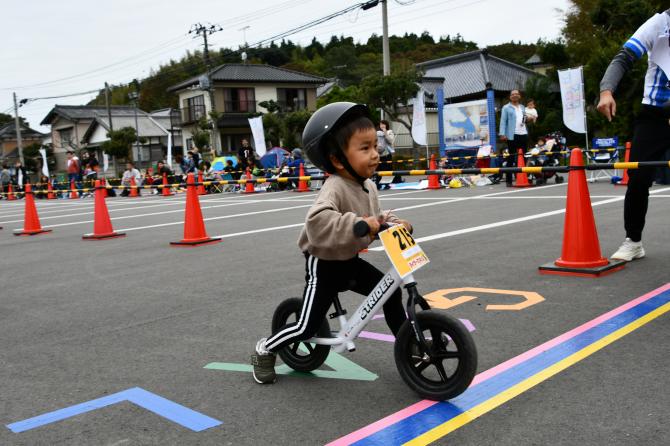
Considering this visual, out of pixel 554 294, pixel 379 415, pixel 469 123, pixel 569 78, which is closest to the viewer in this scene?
pixel 379 415

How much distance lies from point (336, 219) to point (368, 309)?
50cm

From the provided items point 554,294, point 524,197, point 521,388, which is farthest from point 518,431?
point 524,197

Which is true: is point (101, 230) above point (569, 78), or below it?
below

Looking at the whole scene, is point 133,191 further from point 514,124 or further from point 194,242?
point 194,242

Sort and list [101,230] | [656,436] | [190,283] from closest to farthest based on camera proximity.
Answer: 1. [656,436]
2. [190,283]
3. [101,230]

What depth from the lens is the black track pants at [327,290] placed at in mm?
3119

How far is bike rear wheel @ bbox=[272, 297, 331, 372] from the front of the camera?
3.36 metres

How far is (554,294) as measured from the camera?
186 inches

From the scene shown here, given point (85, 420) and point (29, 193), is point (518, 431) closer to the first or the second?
point (85, 420)

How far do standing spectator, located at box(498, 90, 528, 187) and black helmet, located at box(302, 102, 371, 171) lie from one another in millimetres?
12702

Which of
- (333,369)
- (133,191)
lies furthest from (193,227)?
(133,191)

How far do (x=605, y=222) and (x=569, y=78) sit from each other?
419 inches

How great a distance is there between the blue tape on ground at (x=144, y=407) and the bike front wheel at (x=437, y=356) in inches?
34.7

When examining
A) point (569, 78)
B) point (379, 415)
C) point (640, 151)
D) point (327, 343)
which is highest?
point (569, 78)
